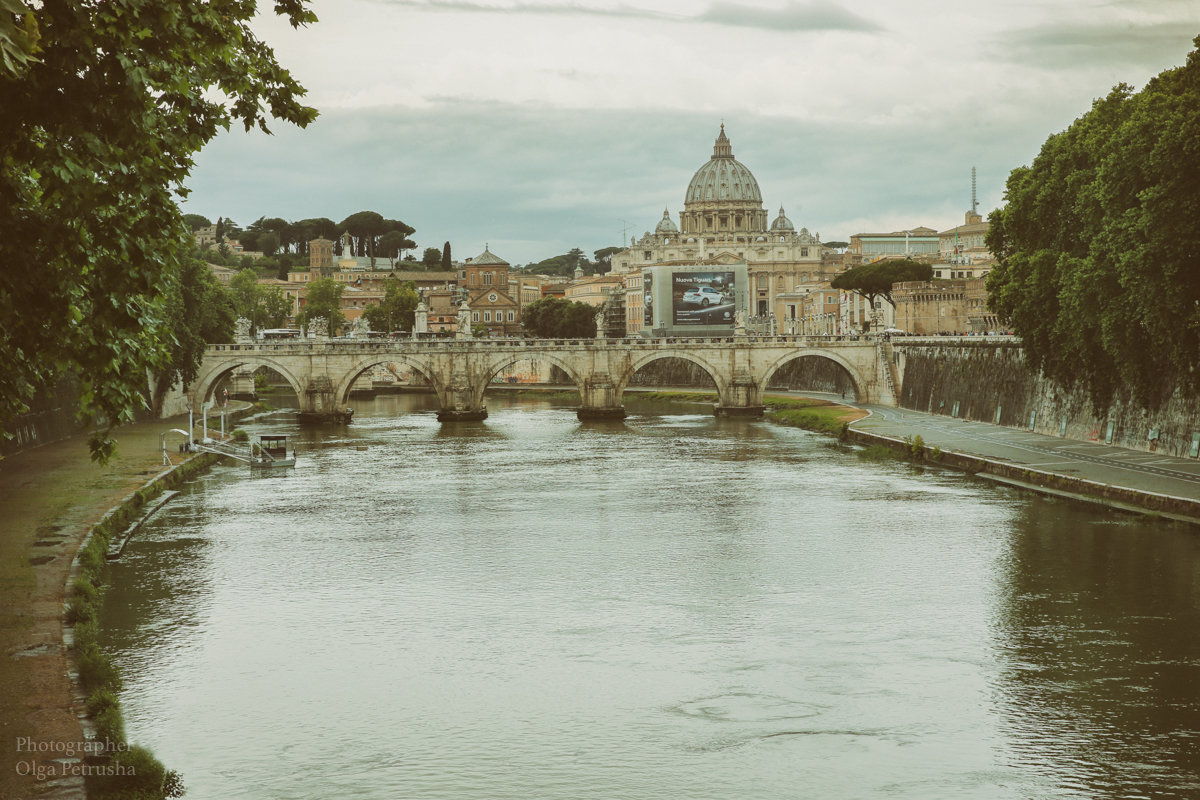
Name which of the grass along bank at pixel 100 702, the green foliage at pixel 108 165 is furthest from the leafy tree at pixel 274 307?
the green foliage at pixel 108 165

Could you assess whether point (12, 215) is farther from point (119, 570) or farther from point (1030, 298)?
point (1030, 298)

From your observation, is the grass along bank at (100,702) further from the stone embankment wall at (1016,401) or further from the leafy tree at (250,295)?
the leafy tree at (250,295)

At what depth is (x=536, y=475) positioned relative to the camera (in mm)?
46125

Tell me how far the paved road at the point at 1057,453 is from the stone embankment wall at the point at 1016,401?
0.52 metres

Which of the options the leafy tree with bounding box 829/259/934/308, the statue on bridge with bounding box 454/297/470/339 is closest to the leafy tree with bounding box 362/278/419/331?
the leafy tree with bounding box 829/259/934/308

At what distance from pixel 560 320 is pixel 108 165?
12938cm

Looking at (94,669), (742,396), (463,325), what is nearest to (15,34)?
(94,669)

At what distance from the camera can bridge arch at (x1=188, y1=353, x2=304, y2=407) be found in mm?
71000

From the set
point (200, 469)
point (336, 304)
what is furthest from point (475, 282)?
point (200, 469)

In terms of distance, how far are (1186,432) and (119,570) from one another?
29834 mm

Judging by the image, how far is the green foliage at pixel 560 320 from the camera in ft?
465

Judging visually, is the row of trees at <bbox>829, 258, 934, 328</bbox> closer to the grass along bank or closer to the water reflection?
the water reflection

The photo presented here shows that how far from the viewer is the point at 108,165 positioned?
44.8 feet

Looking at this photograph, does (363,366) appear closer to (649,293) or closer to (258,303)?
(258,303)
